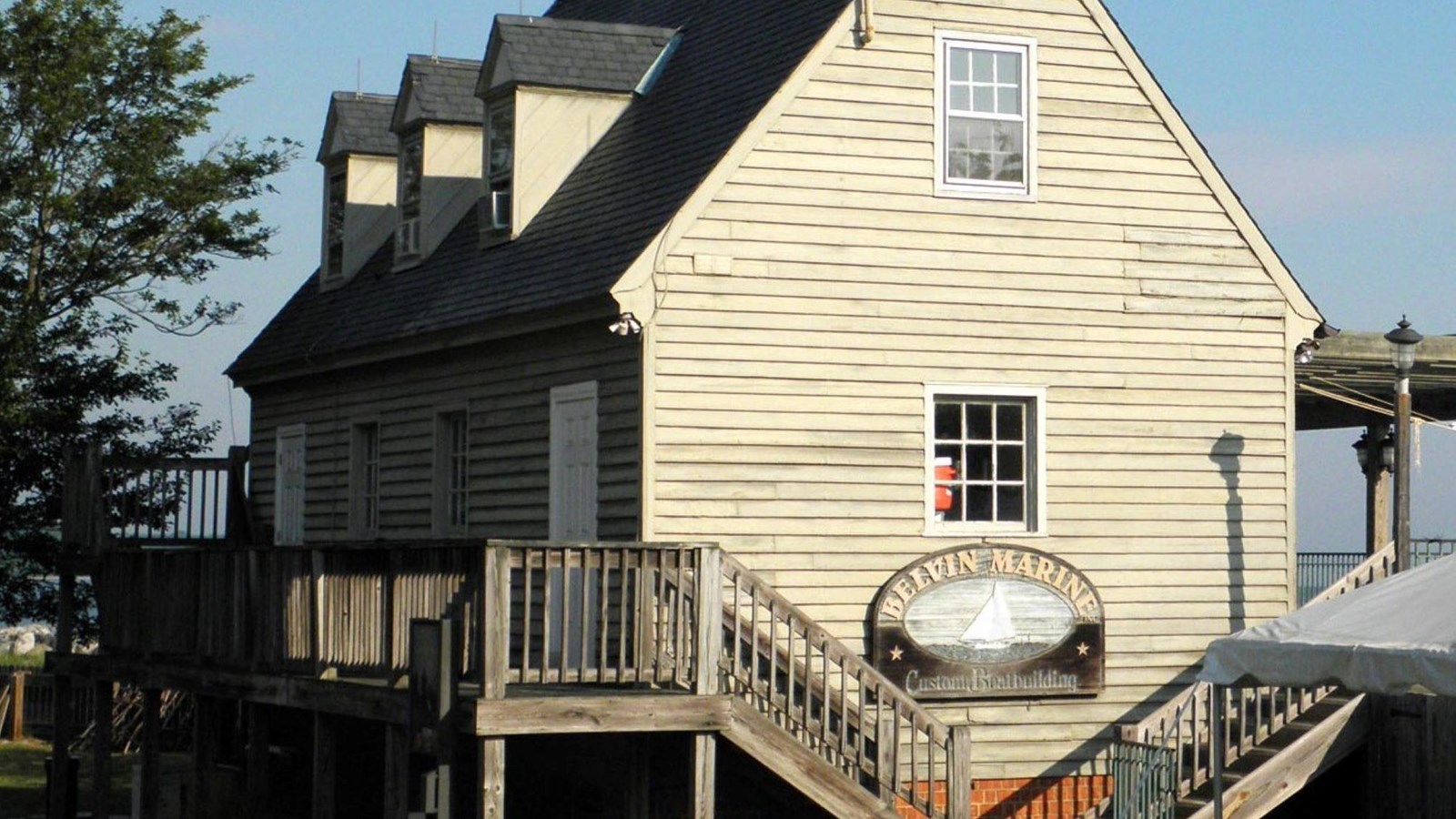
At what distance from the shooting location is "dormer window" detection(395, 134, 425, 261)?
23.7 metres

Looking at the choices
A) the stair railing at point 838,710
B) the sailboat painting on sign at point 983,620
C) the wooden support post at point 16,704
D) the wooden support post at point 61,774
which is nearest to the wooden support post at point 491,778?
the stair railing at point 838,710

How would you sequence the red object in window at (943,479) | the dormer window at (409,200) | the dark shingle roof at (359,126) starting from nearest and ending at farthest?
1. the red object in window at (943,479)
2. the dormer window at (409,200)
3. the dark shingle roof at (359,126)

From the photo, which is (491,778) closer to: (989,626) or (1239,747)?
(989,626)

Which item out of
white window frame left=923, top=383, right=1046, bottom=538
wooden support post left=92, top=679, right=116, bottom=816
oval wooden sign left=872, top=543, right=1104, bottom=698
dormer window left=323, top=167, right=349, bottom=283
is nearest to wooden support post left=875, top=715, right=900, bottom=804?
oval wooden sign left=872, top=543, right=1104, bottom=698

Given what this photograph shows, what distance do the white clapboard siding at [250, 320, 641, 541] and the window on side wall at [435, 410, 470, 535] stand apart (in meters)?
0.13

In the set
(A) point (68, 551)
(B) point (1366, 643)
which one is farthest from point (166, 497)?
(B) point (1366, 643)

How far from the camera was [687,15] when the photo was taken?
22.4 metres

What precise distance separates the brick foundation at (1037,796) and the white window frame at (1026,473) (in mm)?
2128

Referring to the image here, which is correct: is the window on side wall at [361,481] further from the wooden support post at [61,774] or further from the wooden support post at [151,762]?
the wooden support post at [61,774]

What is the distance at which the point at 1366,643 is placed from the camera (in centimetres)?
1342

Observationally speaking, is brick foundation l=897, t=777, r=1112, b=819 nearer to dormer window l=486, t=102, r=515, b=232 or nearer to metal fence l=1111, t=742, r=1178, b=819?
metal fence l=1111, t=742, r=1178, b=819

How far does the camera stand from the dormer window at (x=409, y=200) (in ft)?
77.6

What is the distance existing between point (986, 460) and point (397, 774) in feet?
19.1

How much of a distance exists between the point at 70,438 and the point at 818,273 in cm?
1533
